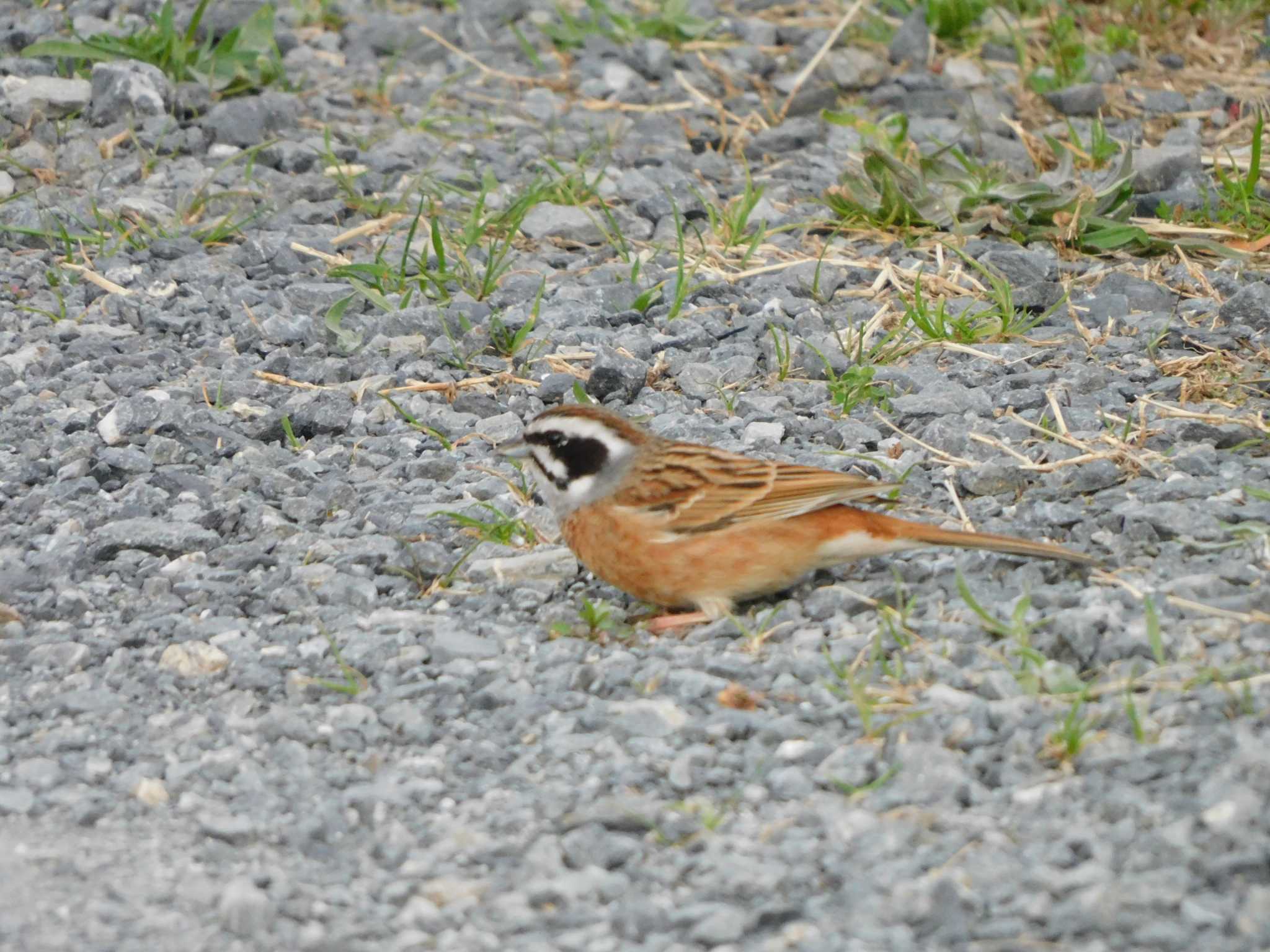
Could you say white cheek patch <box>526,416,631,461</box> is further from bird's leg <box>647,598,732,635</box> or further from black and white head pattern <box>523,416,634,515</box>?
bird's leg <box>647,598,732,635</box>

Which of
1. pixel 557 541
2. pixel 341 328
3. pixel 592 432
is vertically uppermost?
pixel 592 432

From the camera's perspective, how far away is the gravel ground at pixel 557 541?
3.68 m

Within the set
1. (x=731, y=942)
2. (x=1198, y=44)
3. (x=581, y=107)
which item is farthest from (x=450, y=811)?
(x=1198, y=44)

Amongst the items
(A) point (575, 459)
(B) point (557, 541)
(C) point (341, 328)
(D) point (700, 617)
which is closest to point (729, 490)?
(D) point (700, 617)

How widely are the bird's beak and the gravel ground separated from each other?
0.26m

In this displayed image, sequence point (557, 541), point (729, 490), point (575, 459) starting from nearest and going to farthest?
point (729, 490), point (575, 459), point (557, 541)

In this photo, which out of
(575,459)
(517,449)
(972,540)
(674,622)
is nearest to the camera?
(972,540)

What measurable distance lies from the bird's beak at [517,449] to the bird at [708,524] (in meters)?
0.14

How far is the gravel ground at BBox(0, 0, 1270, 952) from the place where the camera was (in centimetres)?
368

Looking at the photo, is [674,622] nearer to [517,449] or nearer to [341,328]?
[517,449]

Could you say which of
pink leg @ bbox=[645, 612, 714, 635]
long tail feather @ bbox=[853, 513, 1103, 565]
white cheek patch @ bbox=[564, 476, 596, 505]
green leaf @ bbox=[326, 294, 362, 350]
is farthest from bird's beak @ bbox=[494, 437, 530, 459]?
green leaf @ bbox=[326, 294, 362, 350]

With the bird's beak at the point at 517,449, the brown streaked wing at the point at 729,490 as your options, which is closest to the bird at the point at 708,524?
the brown streaked wing at the point at 729,490

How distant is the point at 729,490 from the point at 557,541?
738 millimetres

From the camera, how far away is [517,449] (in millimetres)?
5535
